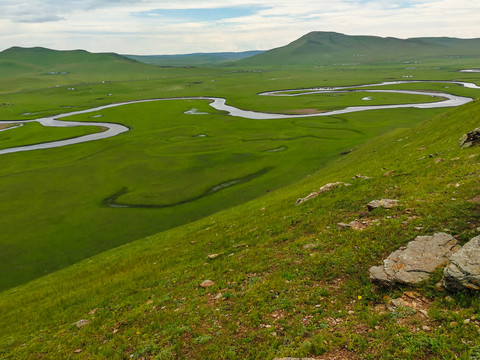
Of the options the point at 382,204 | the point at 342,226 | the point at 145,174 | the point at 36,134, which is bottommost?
the point at 145,174

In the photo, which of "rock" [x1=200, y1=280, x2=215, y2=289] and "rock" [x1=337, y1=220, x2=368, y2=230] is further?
"rock" [x1=337, y1=220, x2=368, y2=230]

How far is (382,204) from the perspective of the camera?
19.9 metres

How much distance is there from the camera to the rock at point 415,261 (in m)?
13.0

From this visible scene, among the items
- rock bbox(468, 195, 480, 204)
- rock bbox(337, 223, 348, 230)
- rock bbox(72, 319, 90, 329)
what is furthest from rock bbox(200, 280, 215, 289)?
rock bbox(468, 195, 480, 204)

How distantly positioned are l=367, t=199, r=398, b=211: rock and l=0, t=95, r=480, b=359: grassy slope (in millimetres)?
648

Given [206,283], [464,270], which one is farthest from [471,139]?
[206,283]

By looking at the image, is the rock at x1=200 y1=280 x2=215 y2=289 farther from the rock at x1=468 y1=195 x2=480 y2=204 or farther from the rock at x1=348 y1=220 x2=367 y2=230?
the rock at x1=468 y1=195 x2=480 y2=204

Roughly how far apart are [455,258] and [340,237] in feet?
21.1

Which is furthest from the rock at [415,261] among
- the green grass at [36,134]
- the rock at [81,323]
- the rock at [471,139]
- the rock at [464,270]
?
the green grass at [36,134]

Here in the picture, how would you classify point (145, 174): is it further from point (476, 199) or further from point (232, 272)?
point (476, 199)

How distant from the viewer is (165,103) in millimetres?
183000

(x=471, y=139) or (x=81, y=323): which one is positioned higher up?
(x=471, y=139)

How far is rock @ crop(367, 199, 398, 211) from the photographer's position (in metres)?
19.5

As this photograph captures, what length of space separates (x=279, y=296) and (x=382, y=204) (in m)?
9.83
